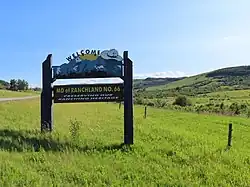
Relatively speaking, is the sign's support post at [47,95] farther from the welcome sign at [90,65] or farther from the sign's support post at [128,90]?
the sign's support post at [128,90]

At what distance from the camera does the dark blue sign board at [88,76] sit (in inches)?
537

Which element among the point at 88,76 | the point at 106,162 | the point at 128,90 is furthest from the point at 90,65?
the point at 106,162

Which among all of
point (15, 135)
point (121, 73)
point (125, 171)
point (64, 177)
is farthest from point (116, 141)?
point (64, 177)

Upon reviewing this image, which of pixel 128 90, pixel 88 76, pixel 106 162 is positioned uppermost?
pixel 88 76

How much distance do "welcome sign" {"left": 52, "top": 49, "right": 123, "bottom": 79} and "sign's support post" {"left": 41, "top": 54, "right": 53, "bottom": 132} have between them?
0.48 metres

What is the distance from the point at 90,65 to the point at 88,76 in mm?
386

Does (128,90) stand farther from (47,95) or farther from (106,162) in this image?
(106,162)

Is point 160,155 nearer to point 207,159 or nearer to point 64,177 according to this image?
point 207,159

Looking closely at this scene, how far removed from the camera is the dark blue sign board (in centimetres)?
1364

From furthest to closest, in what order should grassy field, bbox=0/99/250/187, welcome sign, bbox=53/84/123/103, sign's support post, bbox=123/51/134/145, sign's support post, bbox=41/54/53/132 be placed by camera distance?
1. sign's support post, bbox=41/54/53/132
2. welcome sign, bbox=53/84/123/103
3. sign's support post, bbox=123/51/134/145
4. grassy field, bbox=0/99/250/187

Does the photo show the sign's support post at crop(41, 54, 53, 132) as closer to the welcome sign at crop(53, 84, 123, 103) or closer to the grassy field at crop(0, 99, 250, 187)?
the welcome sign at crop(53, 84, 123, 103)

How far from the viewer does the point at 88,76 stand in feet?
45.7

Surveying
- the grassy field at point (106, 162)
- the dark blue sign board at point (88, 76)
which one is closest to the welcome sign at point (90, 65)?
the dark blue sign board at point (88, 76)

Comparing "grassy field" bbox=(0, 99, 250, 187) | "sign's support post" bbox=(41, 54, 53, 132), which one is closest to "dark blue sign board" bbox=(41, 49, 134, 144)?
"sign's support post" bbox=(41, 54, 53, 132)
